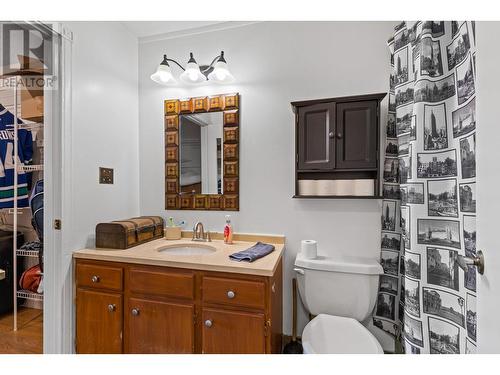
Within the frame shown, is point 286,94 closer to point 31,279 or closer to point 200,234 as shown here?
point 200,234

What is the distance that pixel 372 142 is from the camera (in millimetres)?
1591

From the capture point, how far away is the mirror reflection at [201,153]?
6.39 ft

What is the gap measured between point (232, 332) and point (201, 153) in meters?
1.21

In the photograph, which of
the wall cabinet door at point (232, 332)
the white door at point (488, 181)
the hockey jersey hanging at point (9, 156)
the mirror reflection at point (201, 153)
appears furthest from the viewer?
the hockey jersey hanging at point (9, 156)

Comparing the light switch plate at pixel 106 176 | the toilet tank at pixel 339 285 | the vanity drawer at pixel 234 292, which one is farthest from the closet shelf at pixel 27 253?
the toilet tank at pixel 339 285

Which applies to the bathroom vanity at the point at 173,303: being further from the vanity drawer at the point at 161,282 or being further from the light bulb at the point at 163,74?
the light bulb at the point at 163,74

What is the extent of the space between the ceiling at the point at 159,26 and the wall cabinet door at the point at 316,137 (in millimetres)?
1012

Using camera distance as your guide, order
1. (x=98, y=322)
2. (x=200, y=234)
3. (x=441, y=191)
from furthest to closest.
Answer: (x=200, y=234) → (x=98, y=322) → (x=441, y=191)

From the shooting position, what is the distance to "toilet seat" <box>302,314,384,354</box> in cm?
143

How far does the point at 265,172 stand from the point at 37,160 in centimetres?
207

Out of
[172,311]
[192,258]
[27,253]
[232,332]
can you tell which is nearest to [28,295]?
[27,253]

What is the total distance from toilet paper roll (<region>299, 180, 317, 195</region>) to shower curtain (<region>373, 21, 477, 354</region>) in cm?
57

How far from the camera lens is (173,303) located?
55.4 inches
